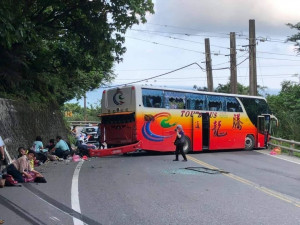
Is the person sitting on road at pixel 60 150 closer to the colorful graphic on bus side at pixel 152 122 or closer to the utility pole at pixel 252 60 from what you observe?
the colorful graphic on bus side at pixel 152 122

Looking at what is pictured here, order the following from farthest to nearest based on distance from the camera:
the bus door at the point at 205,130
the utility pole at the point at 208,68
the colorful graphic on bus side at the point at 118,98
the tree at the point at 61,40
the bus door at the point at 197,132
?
1. the utility pole at the point at 208,68
2. the bus door at the point at 205,130
3. the bus door at the point at 197,132
4. the colorful graphic on bus side at the point at 118,98
5. the tree at the point at 61,40

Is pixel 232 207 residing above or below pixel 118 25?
below

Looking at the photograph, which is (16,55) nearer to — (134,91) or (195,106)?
(134,91)

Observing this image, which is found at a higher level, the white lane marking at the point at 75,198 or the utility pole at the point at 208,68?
the utility pole at the point at 208,68

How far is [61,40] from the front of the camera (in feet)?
62.2

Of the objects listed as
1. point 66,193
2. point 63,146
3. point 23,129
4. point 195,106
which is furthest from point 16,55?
point 66,193

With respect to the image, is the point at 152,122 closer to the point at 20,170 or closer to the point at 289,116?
the point at 20,170

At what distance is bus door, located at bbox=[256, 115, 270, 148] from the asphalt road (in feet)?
35.4

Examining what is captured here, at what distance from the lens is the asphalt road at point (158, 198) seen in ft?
23.8

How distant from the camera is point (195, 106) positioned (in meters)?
21.9

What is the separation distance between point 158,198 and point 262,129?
679 inches

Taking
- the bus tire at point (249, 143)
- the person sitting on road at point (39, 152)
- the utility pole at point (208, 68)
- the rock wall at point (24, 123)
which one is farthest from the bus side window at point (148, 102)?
the utility pole at point (208, 68)

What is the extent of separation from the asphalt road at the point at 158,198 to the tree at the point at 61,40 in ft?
16.6

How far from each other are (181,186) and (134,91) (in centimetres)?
953
